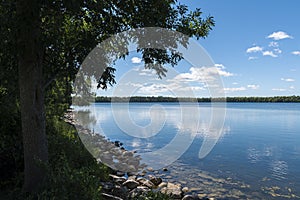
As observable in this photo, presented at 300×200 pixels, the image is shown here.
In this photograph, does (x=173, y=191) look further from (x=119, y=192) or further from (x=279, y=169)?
(x=279, y=169)

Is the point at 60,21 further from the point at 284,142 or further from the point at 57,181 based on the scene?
the point at 284,142

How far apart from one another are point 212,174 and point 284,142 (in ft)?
45.4

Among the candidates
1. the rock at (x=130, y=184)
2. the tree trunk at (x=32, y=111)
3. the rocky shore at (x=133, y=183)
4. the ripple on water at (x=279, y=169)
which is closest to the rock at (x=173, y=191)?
the rocky shore at (x=133, y=183)

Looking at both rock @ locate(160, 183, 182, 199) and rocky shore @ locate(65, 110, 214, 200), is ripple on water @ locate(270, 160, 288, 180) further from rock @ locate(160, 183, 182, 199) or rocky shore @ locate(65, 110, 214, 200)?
rock @ locate(160, 183, 182, 199)

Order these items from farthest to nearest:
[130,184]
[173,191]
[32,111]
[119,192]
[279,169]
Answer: [279,169]
[173,191]
[130,184]
[119,192]
[32,111]

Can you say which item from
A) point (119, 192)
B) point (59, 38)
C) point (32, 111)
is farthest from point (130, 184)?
point (59, 38)

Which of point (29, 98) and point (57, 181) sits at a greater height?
point (29, 98)

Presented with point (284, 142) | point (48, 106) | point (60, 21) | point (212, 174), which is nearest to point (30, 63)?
point (60, 21)

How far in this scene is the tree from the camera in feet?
17.8

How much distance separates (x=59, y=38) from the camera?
641 centimetres

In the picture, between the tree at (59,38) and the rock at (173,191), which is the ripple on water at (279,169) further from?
the tree at (59,38)

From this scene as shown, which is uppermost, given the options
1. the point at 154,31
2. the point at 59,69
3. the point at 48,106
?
the point at 154,31

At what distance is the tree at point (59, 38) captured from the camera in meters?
5.41

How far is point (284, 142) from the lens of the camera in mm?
25141
